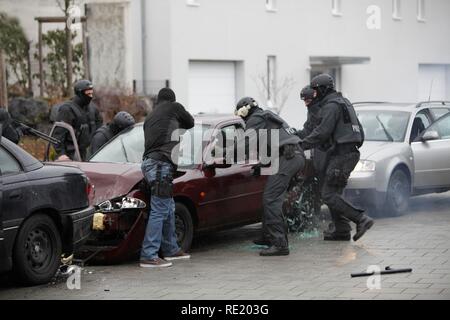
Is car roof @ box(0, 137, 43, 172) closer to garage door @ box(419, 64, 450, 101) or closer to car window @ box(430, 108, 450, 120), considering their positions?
car window @ box(430, 108, 450, 120)

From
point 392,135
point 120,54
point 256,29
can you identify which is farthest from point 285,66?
point 392,135

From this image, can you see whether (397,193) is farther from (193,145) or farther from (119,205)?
(119,205)

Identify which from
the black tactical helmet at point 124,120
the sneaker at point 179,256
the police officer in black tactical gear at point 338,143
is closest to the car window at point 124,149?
the black tactical helmet at point 124,120

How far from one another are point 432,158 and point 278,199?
437 centimetres

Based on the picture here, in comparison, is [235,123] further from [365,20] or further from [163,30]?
[365,20]

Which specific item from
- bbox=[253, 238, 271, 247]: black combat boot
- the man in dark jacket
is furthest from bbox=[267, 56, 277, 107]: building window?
the man in dark jacket

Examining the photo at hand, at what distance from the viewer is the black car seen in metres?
8.73

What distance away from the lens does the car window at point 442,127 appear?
48.4 ft

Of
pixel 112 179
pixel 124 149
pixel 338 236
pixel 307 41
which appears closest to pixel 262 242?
pixel 338 236

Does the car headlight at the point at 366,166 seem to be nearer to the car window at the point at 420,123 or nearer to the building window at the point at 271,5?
the car window at the point at 420,123

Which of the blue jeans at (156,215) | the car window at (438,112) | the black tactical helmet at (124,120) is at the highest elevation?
the black tactical helmet at (124,120)

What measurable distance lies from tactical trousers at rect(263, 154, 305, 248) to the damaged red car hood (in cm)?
148

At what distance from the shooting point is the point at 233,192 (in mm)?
11406

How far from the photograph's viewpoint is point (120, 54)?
27.1 meters
